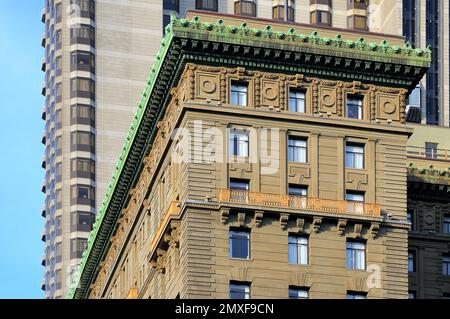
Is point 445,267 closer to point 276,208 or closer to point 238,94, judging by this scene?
point 276,208

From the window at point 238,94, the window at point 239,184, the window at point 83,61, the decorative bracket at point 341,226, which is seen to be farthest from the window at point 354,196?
the window at point 83,61

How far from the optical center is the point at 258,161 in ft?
273

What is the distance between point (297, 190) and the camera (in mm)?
83750

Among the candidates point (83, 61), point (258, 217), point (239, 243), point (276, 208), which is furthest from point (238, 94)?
point (83, 61)

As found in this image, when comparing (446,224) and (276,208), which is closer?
(276,208)

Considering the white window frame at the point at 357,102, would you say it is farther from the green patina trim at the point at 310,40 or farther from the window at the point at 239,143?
the window at the point at 239,143

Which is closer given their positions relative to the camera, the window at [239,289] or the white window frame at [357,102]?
the window at [239,289]

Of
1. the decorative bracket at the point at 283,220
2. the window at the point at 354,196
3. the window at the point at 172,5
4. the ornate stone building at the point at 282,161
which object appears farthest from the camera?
the window at the point at 172,5

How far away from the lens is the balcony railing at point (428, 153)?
107188 mm

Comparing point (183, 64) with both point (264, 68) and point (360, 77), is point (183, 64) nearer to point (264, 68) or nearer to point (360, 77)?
point (264, 68)

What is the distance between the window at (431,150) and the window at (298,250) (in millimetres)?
29148

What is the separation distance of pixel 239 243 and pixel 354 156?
947cm
